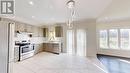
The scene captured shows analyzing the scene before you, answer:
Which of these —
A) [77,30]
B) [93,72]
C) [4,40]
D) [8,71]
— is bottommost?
[93,72]

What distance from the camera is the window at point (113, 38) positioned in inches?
289

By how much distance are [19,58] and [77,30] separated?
4.21 meters

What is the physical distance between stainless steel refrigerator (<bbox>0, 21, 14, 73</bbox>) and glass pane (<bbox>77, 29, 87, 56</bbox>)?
5265 millimetres

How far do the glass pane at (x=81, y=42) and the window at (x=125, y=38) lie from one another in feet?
8.72

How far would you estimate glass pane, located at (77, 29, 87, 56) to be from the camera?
699 cm

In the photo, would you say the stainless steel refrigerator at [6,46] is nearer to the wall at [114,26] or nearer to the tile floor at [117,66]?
the tile floor at [117,66]

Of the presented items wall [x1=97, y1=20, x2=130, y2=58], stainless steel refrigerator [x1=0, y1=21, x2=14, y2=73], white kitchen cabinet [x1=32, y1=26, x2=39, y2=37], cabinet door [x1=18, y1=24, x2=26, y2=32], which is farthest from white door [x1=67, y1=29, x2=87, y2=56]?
stainless steel refrigerator [x1=0, y1=21, x2=14, y2=73]

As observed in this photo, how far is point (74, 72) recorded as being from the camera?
3.75 m

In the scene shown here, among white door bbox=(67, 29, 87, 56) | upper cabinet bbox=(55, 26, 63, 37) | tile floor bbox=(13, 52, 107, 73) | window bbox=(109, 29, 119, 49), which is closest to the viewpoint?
tile floor bbox=(13, 52, 107, 73)

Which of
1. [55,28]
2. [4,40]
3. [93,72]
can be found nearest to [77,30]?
[55,28]

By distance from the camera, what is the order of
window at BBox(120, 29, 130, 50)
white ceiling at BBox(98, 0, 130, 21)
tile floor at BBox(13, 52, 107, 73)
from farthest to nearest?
1. window at BBox(120, 29, 130, 50)
2. tile floor at BBox(13, 52, 107, 73)
3. white ceiling at BBox(98, 0, 130, 21)

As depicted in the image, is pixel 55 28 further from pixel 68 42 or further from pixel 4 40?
pixel 4 40

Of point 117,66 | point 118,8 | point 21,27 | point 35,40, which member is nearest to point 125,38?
point 117,66

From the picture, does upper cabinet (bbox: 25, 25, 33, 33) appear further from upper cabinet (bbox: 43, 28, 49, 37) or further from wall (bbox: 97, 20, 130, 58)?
wall (bbox: 97, 20, 130, 58)
